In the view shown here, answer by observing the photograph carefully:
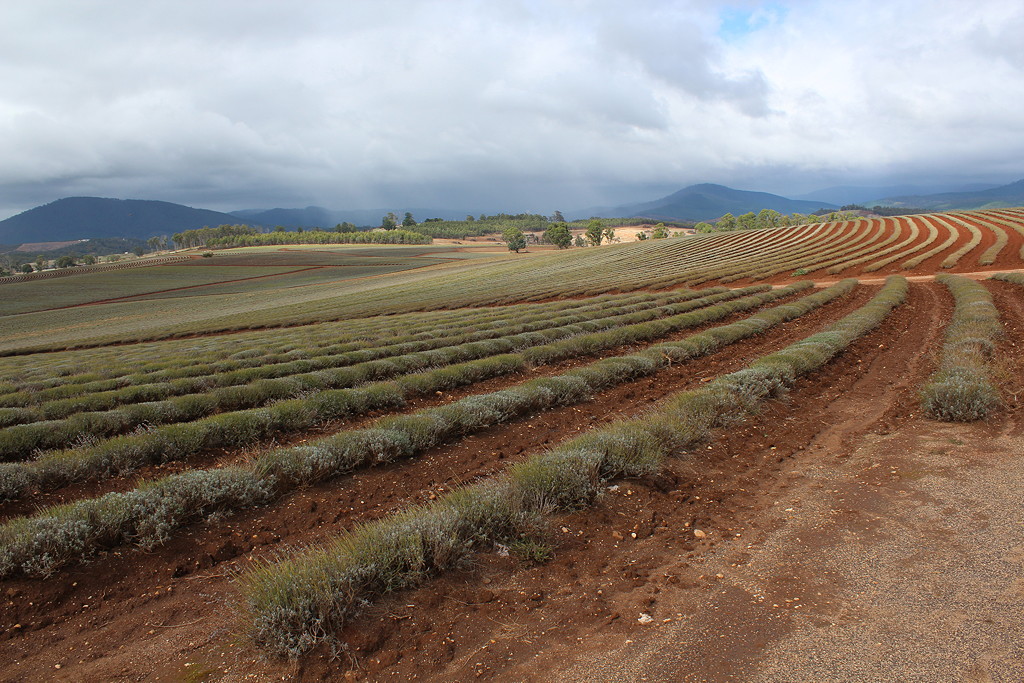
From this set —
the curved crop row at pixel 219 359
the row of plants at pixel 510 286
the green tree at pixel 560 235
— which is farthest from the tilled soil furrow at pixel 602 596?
the green tree at pixel 560 235

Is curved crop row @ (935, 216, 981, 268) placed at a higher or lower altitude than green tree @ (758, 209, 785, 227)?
lower

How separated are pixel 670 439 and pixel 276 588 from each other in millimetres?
5160

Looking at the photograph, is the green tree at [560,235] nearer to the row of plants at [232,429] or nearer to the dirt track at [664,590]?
the row of plants at [232,429]

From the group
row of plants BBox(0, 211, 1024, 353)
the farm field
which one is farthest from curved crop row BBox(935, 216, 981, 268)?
the farm field

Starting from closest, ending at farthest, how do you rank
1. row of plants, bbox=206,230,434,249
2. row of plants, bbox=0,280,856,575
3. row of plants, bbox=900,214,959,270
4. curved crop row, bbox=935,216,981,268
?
1. row of plants, bbox=0,280,856,575
2. curved crop row, bbox=935,216,981,268
3. row of plants, bbox=900,214,959,270
4. row of plants, bbox=206,230,434,249

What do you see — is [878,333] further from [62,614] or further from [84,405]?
[84,405]

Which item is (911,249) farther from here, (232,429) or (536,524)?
(232,429)

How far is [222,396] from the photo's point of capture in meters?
10.8

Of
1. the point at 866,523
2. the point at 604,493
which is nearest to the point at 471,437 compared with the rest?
the point at 604,493

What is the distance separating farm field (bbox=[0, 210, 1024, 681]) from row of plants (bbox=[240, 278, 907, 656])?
→ 0.09 ft

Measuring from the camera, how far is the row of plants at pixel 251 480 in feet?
15.6

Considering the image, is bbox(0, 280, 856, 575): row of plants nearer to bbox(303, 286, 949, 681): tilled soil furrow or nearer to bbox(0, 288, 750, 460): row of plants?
bbox(303, 286, 949, 681): tilled soil furrow

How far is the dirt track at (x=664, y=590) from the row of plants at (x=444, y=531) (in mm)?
202

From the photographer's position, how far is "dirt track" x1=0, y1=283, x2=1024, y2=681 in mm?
3285
